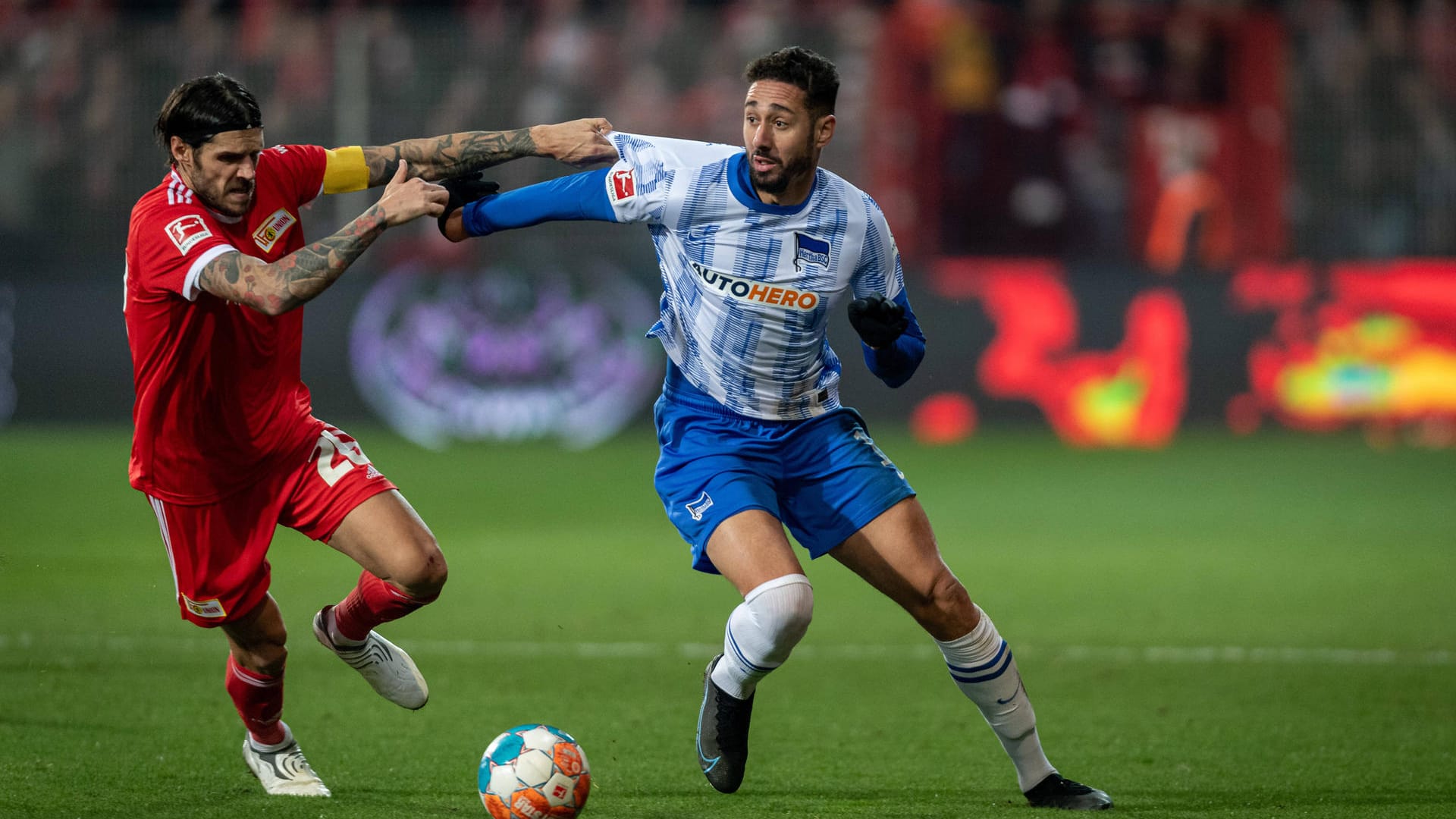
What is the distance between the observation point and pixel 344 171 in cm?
567

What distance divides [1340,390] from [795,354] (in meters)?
11.7

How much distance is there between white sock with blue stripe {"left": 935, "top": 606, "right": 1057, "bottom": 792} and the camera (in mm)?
5152

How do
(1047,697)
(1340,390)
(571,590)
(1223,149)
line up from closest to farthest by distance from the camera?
(1047,697), (571,590), (1340,390), (1223,149)

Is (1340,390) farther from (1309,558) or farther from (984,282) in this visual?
(1309,558)

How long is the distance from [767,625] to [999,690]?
0.79 m

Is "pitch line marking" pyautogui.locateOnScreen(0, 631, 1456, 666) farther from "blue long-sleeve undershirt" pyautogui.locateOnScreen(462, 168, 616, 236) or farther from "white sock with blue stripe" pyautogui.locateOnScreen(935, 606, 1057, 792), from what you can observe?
"blue long-sleeve undershirt" pyautogui.locateOnScreen(462, 168, 616, 236)

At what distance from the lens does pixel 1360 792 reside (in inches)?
213

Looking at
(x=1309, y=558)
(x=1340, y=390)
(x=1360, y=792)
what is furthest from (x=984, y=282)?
(x=1360, y=792)

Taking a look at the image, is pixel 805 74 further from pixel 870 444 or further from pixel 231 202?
pixel 231 202

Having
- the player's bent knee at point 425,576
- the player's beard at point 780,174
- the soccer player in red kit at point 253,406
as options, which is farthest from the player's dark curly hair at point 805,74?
the player's bent knee at point 425,576

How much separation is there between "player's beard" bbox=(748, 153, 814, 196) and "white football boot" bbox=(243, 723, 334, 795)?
2.27 meters

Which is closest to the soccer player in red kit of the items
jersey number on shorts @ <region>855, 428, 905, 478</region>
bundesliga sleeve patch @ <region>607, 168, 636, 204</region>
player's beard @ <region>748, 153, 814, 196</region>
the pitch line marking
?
bundesliga sleeve patch @ <region>607, 168, 636, 204</region>

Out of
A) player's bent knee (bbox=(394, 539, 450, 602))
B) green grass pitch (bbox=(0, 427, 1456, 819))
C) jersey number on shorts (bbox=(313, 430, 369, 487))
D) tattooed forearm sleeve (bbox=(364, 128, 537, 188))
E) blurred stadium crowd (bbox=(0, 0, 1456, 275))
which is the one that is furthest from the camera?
blurred stadium crowd (bbox=(0, 0, 1456, 275))

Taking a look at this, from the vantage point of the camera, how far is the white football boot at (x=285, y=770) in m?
5.36
